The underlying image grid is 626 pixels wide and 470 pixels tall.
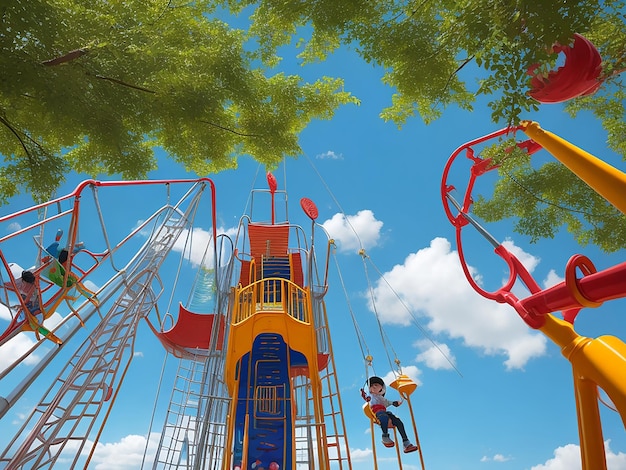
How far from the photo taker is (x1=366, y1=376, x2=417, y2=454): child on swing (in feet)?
17.7

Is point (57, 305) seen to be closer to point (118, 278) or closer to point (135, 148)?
point (118, 278)

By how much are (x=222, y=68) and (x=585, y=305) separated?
435cm

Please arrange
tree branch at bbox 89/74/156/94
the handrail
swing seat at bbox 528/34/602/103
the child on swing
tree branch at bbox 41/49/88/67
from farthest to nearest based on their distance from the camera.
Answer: the handrail → the child on swing → tree branch at bbox 89/74/156/94 → tree branch at bbox 41/49/88/67 → swing seat at bbox 528/34/602/103

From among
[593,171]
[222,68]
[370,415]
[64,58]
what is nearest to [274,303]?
[370,415]

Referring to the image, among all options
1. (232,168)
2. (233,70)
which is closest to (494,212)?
(232,168)

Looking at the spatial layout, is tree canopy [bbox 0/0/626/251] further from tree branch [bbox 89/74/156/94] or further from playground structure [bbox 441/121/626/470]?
playground structure [bbox 441/121/626/470]

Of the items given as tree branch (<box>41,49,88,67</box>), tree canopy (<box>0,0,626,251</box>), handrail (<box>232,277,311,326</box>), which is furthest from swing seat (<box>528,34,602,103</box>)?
handrail (<box>232,277,311,326</box>)

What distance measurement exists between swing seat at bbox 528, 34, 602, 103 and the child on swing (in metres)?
4.26

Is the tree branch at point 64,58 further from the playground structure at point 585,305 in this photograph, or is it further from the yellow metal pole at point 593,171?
the yellow metal pole at point 593,171

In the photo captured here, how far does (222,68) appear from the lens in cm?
505

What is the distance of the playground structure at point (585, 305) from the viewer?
2.11 meters

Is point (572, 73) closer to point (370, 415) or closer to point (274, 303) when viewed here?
point (370, 415)

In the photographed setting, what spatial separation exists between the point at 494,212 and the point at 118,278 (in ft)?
22.5

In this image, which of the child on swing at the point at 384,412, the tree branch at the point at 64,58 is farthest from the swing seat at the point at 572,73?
the child on swing at the point at 384,412
